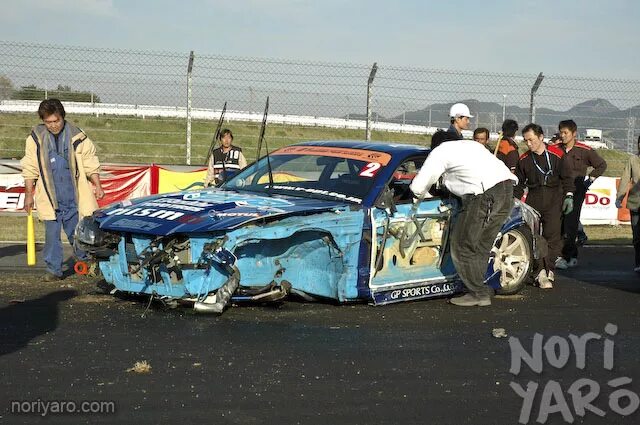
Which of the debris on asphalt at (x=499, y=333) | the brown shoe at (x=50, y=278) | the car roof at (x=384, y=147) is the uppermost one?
the car roof at (x=384, y=147)

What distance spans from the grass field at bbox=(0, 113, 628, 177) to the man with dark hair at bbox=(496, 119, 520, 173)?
5.10 metres

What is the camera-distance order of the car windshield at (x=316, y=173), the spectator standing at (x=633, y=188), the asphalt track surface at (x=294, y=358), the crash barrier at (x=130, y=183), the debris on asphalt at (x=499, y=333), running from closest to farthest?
the asphalt track surface at (x=294, y=358) < the debris on asphalt at (x=499, y=333) < the car windshield at (x=316, y=173) < the spectator standing at (x=633, y=188) < the crash barrier at (x=130, y=183)

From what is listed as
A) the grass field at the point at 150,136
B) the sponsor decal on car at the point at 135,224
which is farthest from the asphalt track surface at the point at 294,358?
the grass field at the point at 150,136

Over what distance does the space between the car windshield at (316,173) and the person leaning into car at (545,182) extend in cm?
247

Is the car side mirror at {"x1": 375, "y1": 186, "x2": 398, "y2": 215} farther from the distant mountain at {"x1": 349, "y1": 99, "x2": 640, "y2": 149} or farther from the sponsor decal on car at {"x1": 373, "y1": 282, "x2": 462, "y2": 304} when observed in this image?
the distant mountain at {"x1": 349, "y1": 99, "x2": 640, "y2": 149}

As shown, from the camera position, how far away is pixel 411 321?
23.8ft

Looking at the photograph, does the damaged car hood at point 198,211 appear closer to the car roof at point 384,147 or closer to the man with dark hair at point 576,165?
the car roof at point 384,147

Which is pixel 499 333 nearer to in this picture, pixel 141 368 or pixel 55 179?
pixel 141 368

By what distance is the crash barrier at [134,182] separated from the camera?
15.7 metres

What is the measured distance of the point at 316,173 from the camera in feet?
27.2

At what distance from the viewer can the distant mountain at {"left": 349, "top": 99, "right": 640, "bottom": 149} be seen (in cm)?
1608

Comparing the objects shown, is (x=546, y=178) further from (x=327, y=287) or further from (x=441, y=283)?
(x=327, y=287)

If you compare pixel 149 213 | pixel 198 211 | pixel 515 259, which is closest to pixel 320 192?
pixel 198 211

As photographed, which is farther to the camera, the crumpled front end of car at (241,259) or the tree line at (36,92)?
the tree line at (36,92)
